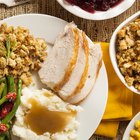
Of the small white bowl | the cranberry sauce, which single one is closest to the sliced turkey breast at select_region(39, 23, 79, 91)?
the cranberry sauce

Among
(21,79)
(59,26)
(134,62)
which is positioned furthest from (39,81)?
(134,62)

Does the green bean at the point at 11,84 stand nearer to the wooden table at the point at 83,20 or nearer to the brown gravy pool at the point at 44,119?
the brown gravy pool at the point at 44,119

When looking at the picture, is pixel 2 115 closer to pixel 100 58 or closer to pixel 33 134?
pixel 33 134

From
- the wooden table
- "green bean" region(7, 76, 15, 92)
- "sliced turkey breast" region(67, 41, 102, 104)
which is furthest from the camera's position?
the wooden table

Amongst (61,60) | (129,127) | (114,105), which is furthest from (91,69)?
(129,127)

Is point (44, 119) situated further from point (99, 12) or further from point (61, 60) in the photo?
point (99, 12)

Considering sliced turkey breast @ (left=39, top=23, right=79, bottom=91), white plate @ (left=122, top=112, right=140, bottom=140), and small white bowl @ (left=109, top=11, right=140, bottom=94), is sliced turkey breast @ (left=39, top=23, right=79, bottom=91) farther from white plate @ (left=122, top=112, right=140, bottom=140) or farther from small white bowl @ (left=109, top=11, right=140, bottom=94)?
white plate @ (left=122, top=112, right=140, bottom=140)

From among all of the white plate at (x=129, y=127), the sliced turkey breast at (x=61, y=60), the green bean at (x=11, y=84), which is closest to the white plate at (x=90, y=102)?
the sliced turkey breast at (x=61, y=60)
